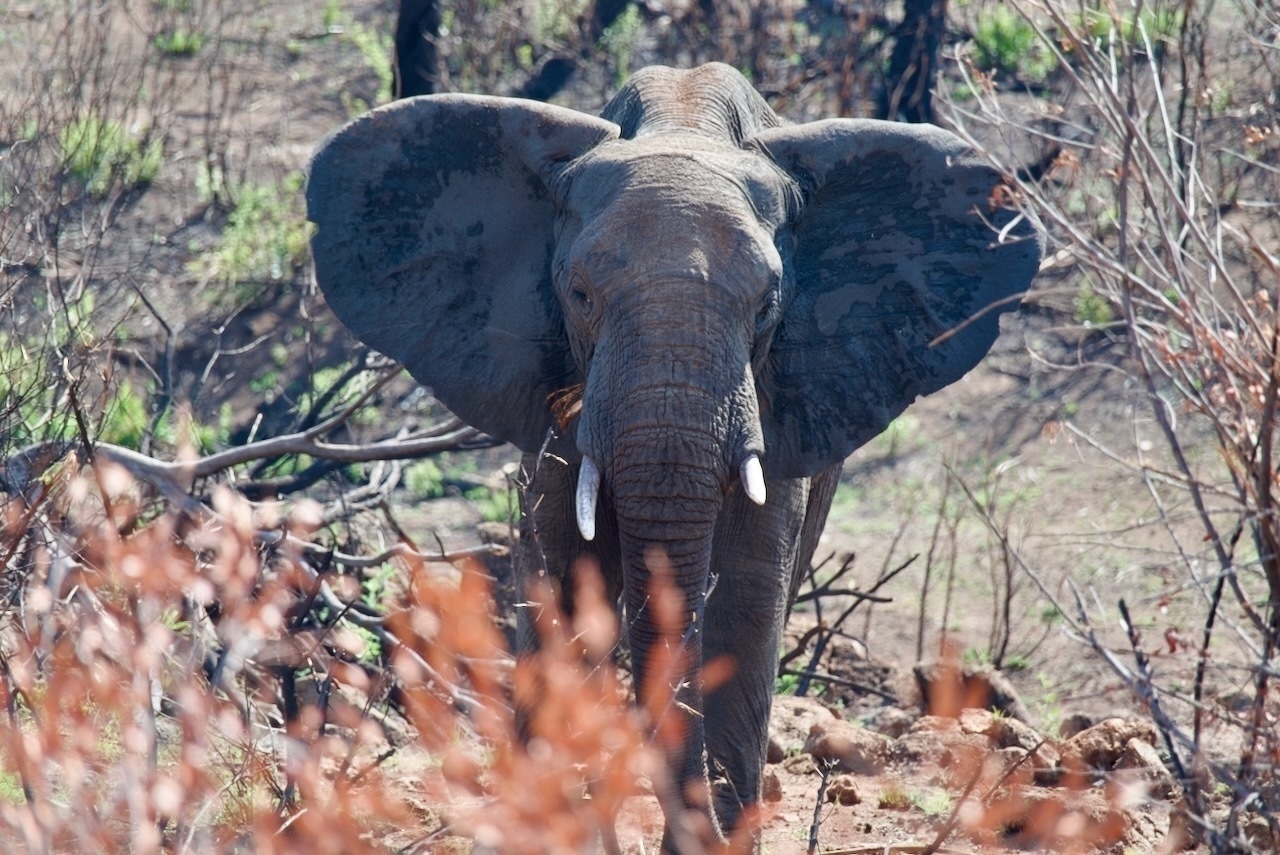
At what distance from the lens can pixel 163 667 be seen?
573 centimetres

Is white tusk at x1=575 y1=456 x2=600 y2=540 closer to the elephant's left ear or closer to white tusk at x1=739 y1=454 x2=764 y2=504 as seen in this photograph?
white tusk at x1=739 y1=454 x2=764 y2=504

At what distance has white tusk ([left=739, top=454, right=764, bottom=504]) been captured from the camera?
4.61 meters

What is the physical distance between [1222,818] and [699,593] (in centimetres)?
204

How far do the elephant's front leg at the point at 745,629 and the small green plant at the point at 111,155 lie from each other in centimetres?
484

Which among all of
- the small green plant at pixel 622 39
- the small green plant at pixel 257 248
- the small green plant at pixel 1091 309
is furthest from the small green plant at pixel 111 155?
the small green plant at pixel 1091 309

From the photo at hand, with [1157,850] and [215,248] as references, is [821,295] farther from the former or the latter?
[215,248]

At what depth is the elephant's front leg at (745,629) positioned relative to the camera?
5.28 metres

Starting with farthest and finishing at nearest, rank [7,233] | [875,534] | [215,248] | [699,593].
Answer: [215,248]
[875,534]
[7,233]
[699,593]

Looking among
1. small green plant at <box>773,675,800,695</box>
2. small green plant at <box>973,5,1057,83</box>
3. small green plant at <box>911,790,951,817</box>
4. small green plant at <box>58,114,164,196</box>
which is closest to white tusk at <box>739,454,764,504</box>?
small green plant at <box>911,790,951,817</box>

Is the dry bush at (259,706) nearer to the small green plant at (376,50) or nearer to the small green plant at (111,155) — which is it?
the small green plant at (111,155)

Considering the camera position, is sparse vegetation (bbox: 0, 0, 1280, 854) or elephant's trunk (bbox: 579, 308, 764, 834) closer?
sparse vegetation (bbox: 0, 0, 1280, 854)

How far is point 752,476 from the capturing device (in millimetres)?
4637

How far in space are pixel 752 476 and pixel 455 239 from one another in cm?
150

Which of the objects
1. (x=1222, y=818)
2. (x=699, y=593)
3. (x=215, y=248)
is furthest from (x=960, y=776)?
(x=215, y=248)
